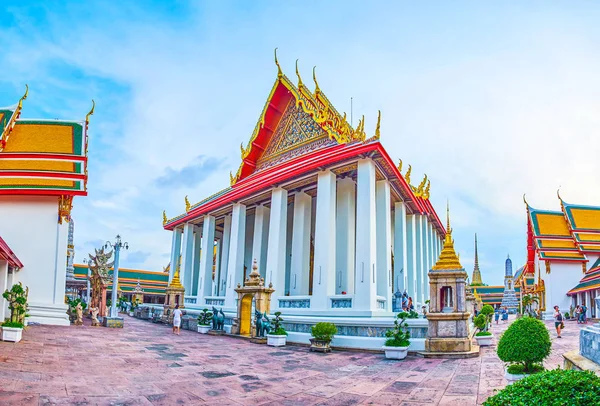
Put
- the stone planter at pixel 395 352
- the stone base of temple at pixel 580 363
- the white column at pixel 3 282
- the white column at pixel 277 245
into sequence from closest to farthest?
the stone base of temple at pixel 580 363 < the stone planter at pixel 395 352 < the white column at pixel 3 282 < the white column at pixel 277 245

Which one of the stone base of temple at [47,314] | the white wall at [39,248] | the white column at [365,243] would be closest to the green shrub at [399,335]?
the white column at [365,243]

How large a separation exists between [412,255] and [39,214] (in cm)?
1552

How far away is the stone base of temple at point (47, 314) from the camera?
52.3ft

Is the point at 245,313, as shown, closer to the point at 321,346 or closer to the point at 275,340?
the point at 275,340

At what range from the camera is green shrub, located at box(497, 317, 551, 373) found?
21.8 feet

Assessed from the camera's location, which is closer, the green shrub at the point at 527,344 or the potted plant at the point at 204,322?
the green shrub at the point at 527,344

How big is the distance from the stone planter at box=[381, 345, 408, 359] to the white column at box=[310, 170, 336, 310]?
4356 mm

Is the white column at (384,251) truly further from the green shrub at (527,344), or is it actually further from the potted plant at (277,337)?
the green shrub at (527,344)

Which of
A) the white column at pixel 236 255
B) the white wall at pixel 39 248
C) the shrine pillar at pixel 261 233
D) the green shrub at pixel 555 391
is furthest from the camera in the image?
the shrine pillar at pixel 261 233

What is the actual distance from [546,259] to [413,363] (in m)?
23.1

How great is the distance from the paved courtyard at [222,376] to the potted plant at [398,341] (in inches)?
10.5

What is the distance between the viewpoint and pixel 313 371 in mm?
9320

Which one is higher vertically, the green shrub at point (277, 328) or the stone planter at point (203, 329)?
the green shrub at point (277, 328)

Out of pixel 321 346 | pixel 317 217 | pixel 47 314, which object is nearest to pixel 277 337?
pixel 321 346
